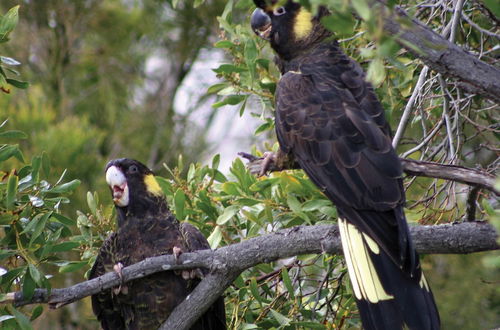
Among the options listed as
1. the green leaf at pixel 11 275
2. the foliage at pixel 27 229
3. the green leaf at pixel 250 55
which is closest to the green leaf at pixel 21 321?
the foliage at pixel 27 229

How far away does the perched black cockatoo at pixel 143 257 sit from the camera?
277cm

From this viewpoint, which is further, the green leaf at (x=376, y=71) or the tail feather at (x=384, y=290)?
the tail feather at (x=384, y=290)

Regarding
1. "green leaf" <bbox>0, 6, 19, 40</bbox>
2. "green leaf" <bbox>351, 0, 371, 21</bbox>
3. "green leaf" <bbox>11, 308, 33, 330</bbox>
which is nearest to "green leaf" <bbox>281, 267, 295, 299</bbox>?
"green leaf" <bbox>11, 308, 33, 330</bbox>

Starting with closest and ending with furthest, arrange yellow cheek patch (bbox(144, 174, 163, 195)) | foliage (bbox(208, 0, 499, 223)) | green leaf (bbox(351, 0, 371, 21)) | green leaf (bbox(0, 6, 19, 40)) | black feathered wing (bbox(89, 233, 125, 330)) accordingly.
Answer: green leaf (bbox(351, 0, 371, 21)) → green leaf (bbox(0, 6, 19, 40)) → foliage (bbox(208, 0, 499, 223)) → black feathered wing (bbox(89, 233, 125, 330)) → yellow cheek patch (bbox(144, 174, 163, 195))

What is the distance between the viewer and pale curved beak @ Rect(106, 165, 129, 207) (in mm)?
2963

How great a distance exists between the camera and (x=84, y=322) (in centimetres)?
514

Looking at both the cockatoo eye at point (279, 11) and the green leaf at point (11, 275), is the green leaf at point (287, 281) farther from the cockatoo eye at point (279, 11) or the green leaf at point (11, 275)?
the cockatoo eye at point (279, 11)

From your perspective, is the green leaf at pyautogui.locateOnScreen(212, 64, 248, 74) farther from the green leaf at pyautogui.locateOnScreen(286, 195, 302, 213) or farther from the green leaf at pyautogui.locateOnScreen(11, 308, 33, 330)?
the green leaf at pyautogui.locateOnScreen(11, 308, 33, 330)

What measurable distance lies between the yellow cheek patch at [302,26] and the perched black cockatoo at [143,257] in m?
0.90

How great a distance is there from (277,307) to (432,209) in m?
0.71

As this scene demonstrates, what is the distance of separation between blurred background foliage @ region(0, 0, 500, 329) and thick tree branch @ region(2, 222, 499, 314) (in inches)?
4.1

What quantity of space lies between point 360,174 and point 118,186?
111cm

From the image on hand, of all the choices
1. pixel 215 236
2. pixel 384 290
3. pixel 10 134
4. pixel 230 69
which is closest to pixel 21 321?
pixel 10 134

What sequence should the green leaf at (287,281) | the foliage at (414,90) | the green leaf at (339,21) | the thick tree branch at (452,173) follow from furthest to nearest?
the foliage at (414,90) < the green leaf at (287,281) < the thick tree branch at (452,173) < the green leaf at (339,21)
